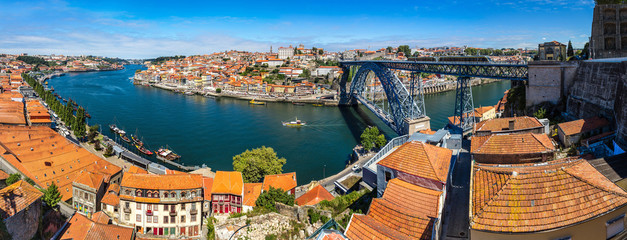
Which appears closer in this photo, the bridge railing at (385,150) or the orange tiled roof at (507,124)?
the bridge railing at (385,150)

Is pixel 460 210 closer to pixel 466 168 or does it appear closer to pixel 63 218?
pixel 466 168

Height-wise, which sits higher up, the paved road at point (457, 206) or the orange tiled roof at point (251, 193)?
the paved road at point (457, 206)

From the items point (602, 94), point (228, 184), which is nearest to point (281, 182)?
point (228, 184)

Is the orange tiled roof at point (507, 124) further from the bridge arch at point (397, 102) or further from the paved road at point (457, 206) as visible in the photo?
the bridge arch at point (397, 102)

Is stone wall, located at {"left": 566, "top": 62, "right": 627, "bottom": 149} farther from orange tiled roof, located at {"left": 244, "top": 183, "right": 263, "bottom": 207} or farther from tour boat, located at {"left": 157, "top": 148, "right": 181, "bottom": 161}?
tour boat, located at {"left": 157, "top": 148, "right": 181, "bottom": 161}

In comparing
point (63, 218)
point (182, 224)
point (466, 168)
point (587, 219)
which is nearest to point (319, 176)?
point (182, 224)


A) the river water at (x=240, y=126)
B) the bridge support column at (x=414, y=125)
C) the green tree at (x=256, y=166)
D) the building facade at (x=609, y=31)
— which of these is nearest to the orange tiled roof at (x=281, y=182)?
the green tree at (x=256, y=166)

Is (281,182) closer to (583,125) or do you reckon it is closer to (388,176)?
(388,176)

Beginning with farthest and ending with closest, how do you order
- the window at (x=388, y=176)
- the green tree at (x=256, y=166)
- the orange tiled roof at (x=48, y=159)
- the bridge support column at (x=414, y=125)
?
the bridge support column at (x=414, y=125), the green tree at (x=256, y=166), the orange tiled roof at (x=48, y=159), the window at (x=388, y=176)
